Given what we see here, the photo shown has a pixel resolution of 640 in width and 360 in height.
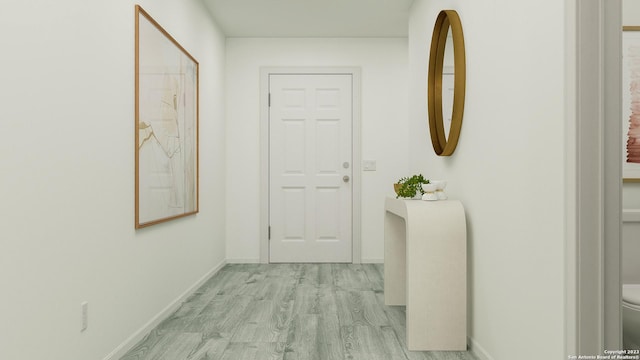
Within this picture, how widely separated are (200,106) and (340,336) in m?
2.29

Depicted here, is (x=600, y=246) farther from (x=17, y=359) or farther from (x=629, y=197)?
(x=17, y=359)

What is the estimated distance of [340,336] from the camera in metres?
2.68

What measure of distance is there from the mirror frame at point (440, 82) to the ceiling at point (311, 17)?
3.78 ft

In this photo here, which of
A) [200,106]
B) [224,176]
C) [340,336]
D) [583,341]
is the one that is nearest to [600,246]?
[583,341]

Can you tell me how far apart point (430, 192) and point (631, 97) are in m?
1.06

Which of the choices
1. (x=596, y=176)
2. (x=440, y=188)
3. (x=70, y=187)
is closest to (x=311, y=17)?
(x=440, y=188)

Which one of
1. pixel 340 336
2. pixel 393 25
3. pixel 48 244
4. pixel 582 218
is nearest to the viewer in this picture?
pixel 582 218

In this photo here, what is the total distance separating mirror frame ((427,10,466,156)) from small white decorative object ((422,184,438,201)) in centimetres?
26

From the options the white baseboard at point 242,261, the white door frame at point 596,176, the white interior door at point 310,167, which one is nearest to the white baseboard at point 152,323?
the white baseboard at point 242,261

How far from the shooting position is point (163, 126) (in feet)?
9.88

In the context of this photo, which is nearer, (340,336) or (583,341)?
(583,341)

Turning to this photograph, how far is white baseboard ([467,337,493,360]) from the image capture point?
7.38 ft

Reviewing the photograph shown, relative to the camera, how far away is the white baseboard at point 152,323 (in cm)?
233

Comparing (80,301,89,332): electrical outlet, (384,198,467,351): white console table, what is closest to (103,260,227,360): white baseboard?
(80,301,89,332): electrical outlet
